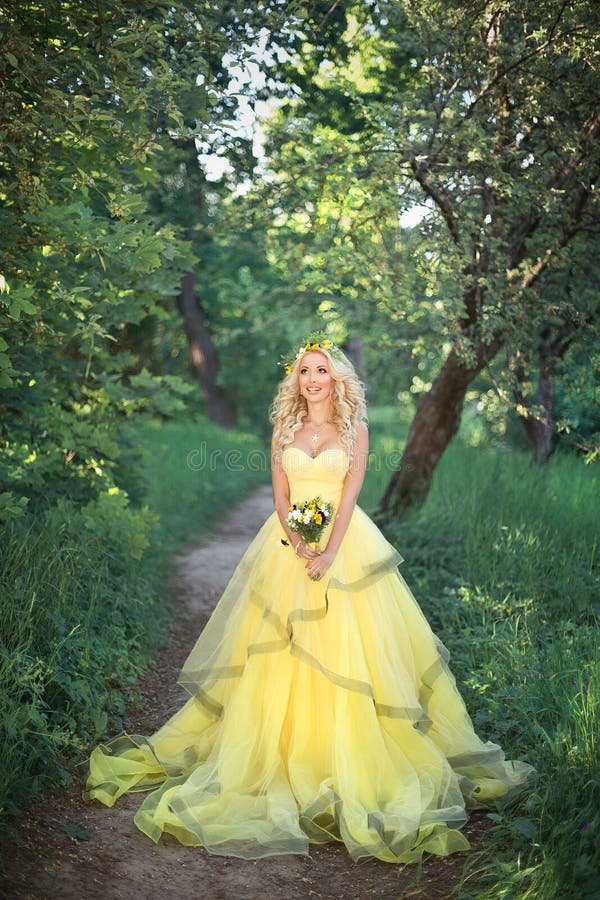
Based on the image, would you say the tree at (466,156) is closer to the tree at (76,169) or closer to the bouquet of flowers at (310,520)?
the tree at (76,169)

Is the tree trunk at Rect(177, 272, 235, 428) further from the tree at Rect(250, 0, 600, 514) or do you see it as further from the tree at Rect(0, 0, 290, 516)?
the tree at Rect(0, 0, 290, 516)

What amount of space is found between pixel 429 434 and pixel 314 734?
4.69 meters

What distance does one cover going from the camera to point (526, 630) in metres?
5.22

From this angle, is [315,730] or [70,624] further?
[70,624]

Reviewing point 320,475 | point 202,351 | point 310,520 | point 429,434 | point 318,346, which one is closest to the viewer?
point 310,520

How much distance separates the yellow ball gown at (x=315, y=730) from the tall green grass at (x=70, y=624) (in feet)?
1.07

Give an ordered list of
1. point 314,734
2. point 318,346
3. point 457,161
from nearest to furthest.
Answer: point 314,734
point 318,346
point 457,161

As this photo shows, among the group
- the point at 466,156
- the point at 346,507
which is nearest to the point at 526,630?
the point at 346,507

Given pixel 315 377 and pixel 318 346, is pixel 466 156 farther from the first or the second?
pixel 315 377

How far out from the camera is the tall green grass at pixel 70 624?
153 inches

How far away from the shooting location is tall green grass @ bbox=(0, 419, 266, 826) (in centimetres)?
389

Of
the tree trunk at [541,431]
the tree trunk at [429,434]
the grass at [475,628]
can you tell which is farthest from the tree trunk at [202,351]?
the tree trunk at [541,431]

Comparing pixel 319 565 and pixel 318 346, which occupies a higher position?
pixel 318 346

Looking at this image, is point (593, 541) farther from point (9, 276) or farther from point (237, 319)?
point (237, 319)
